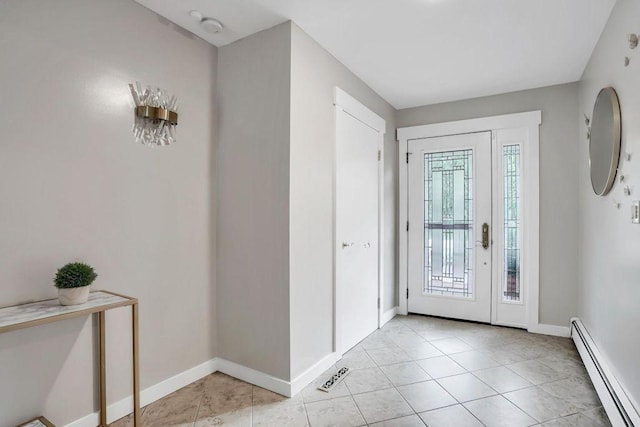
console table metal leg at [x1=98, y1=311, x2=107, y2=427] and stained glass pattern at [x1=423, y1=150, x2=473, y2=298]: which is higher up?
stained glass pattern at [x1=423, y1=150, x2=473, y2=298]

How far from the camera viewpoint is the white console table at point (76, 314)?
4.43 feet

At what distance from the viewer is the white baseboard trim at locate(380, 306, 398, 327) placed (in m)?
3.63

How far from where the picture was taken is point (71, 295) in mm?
1560

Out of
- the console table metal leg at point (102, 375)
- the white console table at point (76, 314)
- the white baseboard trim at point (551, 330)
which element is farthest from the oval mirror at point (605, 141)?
the console table metal leg at point (102, 375)

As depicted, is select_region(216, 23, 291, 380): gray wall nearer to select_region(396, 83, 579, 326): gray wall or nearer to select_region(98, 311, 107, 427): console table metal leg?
select_region(98, 311, 107, 427): console table metal leg

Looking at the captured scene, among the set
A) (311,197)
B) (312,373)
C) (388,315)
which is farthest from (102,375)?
(388,315)

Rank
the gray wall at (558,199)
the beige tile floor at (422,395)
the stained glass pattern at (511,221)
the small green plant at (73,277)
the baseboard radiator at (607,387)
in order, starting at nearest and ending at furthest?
the small green plant at (73,277) < the baseboard radiator at (607,387) < the beige tile floor at (422,395) < the gray wall at (558,199) < the stained glass pattern at (511,221)

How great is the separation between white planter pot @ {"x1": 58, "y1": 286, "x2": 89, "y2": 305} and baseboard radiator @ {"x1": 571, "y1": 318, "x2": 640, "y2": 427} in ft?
8.64

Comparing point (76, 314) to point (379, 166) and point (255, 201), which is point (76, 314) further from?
point (379, 166)

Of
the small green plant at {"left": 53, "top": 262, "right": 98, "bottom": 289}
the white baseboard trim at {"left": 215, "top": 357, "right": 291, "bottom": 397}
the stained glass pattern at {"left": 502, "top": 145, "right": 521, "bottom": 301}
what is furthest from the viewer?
the stained glass pattern at {"left": 502, "top": 145, "right": 521, "bottom": 301}

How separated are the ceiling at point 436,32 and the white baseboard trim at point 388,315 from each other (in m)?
2.41

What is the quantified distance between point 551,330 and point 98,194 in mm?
3965

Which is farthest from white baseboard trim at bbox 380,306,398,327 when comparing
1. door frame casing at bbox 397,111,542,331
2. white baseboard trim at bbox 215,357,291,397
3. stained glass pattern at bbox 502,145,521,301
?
white baseboard trim at bbox 215,357,291,397

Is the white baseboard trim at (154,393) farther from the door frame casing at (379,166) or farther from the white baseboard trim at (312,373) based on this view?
the door frame casing at (379,166)
